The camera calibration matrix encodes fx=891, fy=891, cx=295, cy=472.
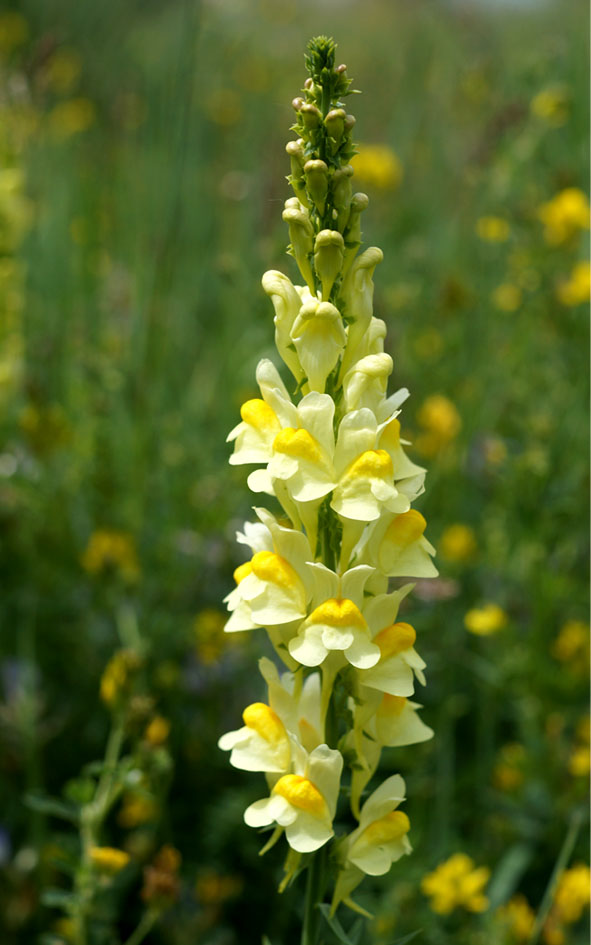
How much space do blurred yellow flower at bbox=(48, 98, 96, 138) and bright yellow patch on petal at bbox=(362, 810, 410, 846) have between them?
470 centimetres

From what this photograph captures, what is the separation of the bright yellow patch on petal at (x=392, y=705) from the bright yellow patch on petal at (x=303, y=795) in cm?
14

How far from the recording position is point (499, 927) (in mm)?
1762

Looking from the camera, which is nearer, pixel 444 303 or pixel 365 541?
pixel 365 541

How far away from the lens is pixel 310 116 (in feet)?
3.45

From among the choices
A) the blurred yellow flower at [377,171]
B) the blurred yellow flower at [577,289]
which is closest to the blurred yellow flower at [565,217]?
the blurred yellow flower at [577,289]

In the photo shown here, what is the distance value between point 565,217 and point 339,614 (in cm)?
269

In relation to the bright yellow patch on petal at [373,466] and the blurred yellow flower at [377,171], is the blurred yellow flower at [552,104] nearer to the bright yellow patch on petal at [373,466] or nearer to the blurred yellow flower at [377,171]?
the blurred yellow flower at [377,171]

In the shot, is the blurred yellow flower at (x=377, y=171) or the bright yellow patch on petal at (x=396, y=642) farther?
the blurred yellow flower at (x=377, y=171)

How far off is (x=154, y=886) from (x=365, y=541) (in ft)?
2.50

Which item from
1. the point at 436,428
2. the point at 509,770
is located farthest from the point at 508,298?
the point at 509,770

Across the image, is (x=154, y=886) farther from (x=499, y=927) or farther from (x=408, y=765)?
(x=408, y=765)

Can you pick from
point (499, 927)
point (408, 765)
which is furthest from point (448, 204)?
point (499, 927)

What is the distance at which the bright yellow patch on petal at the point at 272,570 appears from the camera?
3.67 ft

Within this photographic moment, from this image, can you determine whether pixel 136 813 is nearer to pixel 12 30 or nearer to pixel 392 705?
pixel 392 705
